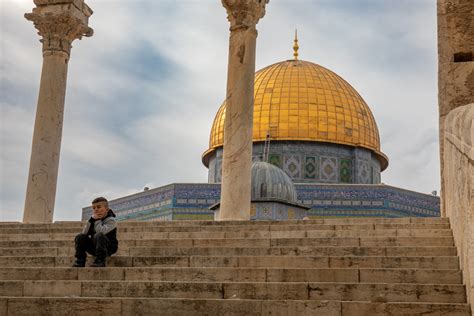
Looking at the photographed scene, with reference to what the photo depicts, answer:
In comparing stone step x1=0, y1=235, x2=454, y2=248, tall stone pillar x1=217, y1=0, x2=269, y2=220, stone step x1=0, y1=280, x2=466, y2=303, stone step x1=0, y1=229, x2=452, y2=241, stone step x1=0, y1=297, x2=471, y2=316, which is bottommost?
stone step x1=0, y1=297, x2=471, y2=316

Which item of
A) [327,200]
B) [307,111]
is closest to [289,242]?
[327,200]

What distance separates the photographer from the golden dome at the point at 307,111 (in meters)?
30.9

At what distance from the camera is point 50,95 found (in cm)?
1248

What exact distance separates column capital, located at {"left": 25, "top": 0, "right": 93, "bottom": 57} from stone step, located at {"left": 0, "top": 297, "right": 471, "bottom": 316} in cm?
827

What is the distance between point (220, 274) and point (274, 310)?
1.07 metres

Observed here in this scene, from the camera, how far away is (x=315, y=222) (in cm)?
821

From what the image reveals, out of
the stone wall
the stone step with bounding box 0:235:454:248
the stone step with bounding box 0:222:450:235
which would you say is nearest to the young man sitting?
the stone step with bounding box 0:235:454:248

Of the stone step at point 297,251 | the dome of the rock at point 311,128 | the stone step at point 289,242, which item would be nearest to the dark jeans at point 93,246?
the stone step at point 297,251

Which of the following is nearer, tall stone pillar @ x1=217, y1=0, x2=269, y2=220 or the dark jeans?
the dark jeans

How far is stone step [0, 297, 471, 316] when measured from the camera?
15.1 feet

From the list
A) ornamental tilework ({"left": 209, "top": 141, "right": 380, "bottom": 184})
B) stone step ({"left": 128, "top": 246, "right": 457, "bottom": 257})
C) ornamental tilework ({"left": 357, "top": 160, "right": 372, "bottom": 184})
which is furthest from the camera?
ornamental tilework ({"left": 357, "top": 160, "right": 372, "bottom": 184})

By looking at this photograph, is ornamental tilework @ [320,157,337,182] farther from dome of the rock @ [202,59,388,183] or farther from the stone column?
the stone column

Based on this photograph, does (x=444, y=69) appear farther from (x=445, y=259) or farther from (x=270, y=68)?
(x=270, y=68)

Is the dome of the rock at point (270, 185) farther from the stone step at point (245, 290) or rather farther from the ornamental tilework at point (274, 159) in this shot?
the stone step at point (245, 290)
